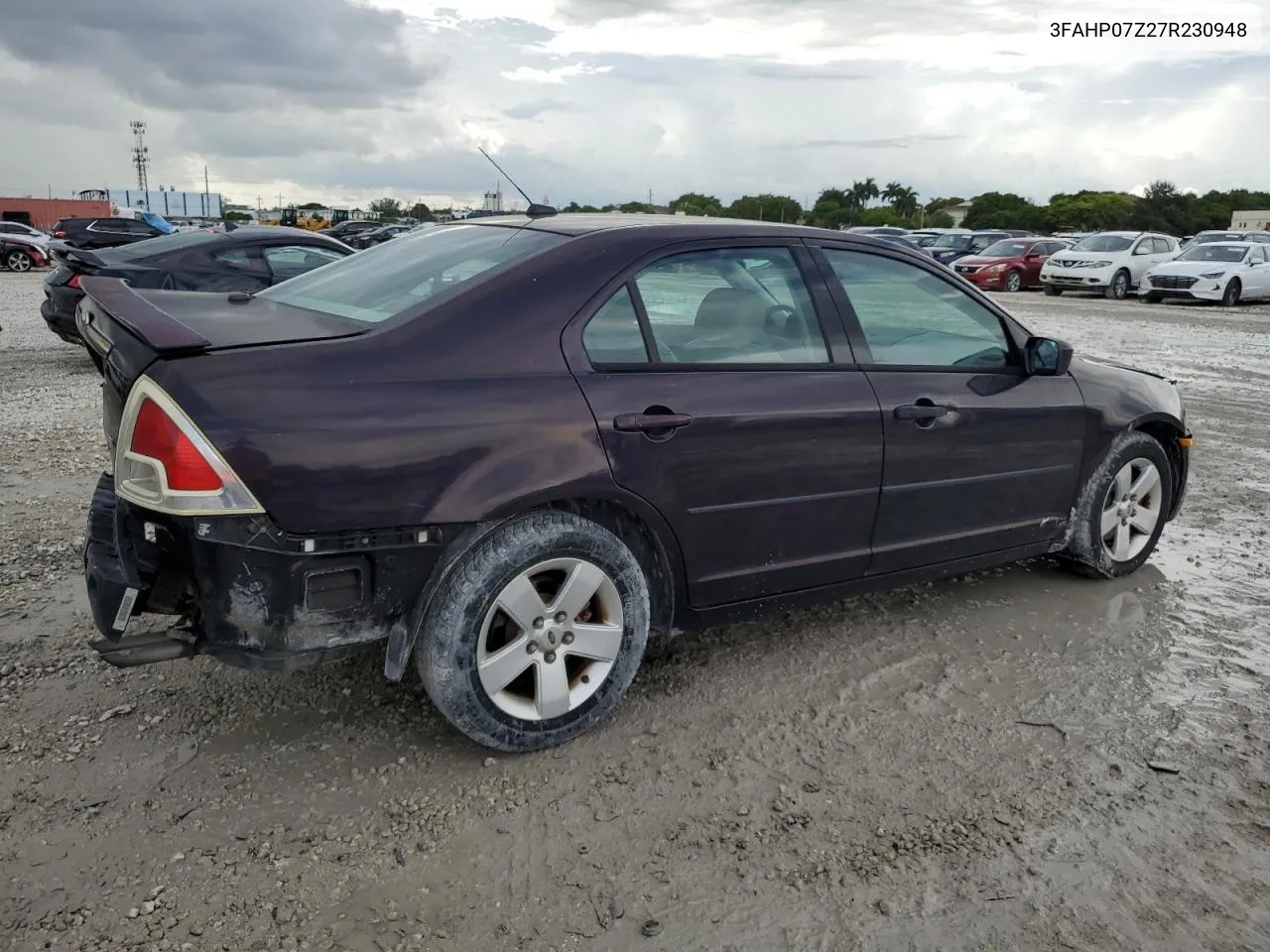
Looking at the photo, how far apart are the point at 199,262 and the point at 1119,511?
7.71m

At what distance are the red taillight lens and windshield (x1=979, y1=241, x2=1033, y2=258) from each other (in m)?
26.5

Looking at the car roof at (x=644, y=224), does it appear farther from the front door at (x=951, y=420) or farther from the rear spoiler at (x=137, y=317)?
the rear spoiler at (x=137, y=317)

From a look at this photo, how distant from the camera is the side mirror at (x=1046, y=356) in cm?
412

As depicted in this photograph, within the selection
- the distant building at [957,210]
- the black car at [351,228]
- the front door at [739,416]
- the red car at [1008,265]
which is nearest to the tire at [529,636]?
the front door at [739,416]

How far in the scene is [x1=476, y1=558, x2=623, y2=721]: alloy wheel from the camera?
2.95 meters

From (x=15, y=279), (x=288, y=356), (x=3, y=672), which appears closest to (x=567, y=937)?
(x=288, y=356)

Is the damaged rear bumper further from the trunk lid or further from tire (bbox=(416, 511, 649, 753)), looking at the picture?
the trunk lid

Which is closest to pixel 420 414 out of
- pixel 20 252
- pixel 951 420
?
pixel 951 420

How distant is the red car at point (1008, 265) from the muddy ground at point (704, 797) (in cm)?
2306

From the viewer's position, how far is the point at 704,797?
2.91m

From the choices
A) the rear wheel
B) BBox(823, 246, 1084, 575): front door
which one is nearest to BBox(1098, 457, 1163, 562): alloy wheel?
BBox(823, 246, 1084, 575): front door

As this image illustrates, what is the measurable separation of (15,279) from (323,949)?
81.8 ft

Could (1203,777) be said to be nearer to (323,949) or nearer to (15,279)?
(323,949)

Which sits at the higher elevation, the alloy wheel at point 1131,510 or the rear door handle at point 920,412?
the rear door handle at point 920,412
